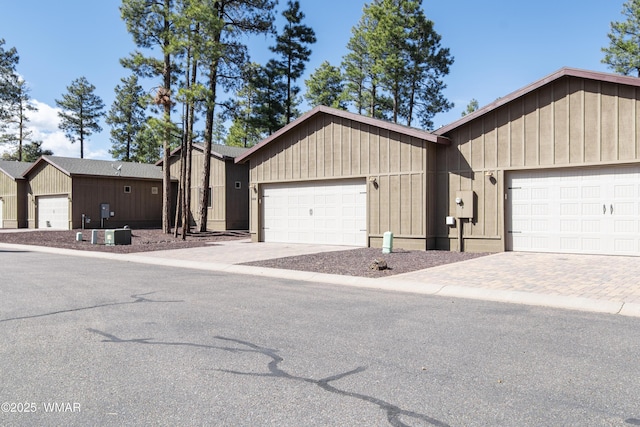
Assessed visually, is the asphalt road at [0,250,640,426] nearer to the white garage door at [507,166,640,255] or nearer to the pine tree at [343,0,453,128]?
the white garage door at [507,166,640,255]

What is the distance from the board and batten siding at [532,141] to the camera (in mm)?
13398

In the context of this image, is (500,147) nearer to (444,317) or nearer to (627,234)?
(627,234)

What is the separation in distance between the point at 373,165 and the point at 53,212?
2554 centimetres

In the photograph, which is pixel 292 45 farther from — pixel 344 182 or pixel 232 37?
pixel 344 182

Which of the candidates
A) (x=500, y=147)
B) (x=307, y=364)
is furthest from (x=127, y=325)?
(x=500, y=147)

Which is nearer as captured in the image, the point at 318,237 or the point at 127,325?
the point at 127,325

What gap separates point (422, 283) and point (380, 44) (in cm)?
2824

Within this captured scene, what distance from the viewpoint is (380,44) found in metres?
34.5

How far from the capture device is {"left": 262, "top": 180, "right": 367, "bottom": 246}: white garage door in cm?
1811

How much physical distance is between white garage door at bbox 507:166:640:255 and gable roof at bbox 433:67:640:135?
2.19m

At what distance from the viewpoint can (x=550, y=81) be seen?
14.2m

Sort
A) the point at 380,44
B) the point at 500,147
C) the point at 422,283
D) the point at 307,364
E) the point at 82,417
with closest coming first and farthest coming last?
the point at 82,417
the point at 307,364
the point at 422,283
the point at 500,147
the point at 380,44

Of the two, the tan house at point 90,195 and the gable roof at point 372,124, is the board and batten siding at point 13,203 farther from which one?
the gable roof at point 372,124

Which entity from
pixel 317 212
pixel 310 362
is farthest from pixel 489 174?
pixel 310 362
